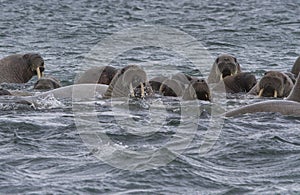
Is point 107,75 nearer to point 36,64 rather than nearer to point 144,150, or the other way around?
point 36,64

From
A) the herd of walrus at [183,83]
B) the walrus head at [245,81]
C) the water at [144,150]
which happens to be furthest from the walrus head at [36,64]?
the walrus head at [245,81]

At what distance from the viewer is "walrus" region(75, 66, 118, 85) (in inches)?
598

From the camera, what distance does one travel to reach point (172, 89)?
1393cm

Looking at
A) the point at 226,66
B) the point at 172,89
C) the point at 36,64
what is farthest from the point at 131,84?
the point at 36,64

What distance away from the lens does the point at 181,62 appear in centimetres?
2134

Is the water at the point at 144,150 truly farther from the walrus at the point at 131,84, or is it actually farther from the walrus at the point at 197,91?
the walrus at the point at 131,84

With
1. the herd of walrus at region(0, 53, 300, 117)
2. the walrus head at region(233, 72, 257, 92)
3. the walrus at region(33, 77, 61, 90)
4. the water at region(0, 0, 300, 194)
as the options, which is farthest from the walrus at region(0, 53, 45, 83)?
Answer: the walrus head at region(233, 72, 257, 92)

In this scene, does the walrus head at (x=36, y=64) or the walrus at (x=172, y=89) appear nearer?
the walrus at (x=172, y=89)

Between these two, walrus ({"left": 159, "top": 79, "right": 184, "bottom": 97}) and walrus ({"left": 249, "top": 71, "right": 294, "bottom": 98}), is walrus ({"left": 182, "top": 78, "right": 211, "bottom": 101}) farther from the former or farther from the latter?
walrus ({"left": 249, "top": 71, "right": 294, "bottom": 98})

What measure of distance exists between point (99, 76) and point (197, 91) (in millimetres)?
3152

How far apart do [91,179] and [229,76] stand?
7539mm

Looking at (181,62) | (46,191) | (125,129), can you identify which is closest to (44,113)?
(125,129)

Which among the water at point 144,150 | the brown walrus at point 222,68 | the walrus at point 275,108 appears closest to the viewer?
the water at point 144,150

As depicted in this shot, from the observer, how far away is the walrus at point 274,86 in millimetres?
13625
